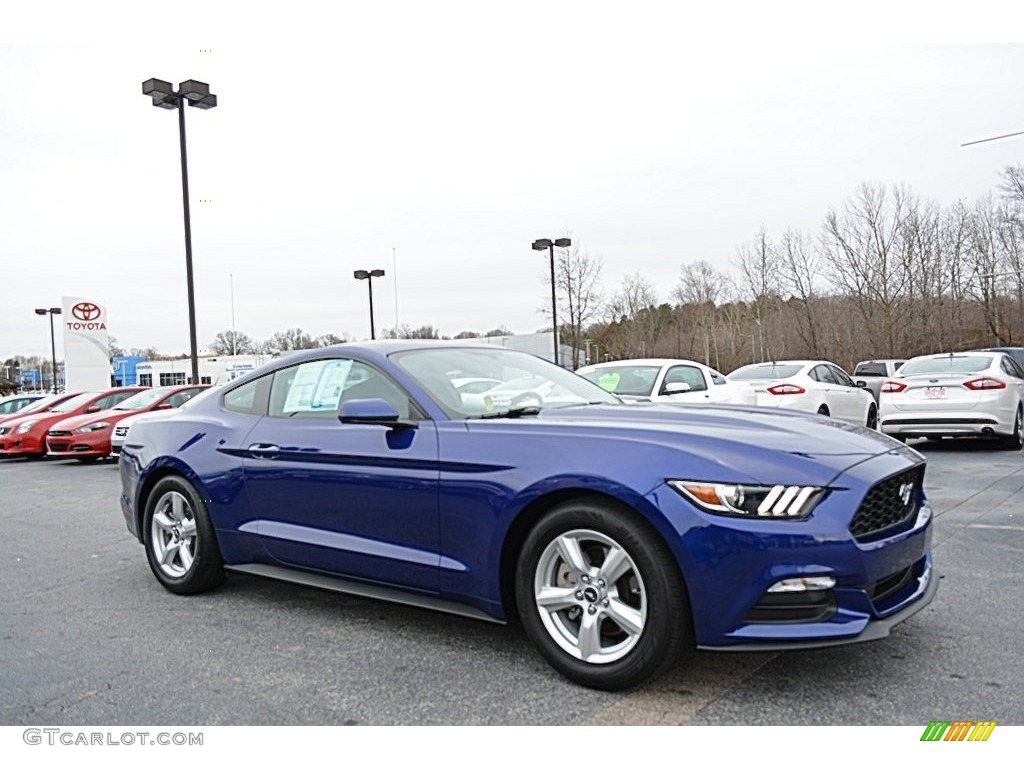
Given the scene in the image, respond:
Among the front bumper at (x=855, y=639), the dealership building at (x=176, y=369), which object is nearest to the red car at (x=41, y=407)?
the front bumper at (x=855, y=639)

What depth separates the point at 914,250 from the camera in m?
39.0

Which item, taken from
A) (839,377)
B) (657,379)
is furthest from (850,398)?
(657,379)

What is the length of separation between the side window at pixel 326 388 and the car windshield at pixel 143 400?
12.1m

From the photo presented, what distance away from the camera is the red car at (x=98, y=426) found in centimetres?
1499

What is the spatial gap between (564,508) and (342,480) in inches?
50.9

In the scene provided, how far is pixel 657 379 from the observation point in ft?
35.1

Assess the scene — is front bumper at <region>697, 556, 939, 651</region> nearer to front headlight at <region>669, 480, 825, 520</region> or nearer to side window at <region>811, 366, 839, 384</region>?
front headlight at <region>669, 480, 825, 520</region>

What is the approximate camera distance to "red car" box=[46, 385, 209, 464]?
14992mm

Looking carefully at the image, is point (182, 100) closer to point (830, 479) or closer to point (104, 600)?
point (104, 600)

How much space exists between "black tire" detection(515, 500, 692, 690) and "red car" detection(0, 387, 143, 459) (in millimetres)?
15675

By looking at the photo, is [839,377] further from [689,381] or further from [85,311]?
[85,311]

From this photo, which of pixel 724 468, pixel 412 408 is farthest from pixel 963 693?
pixel 412 408

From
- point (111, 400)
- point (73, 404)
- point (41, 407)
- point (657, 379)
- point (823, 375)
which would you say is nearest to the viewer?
point (657, 379)
